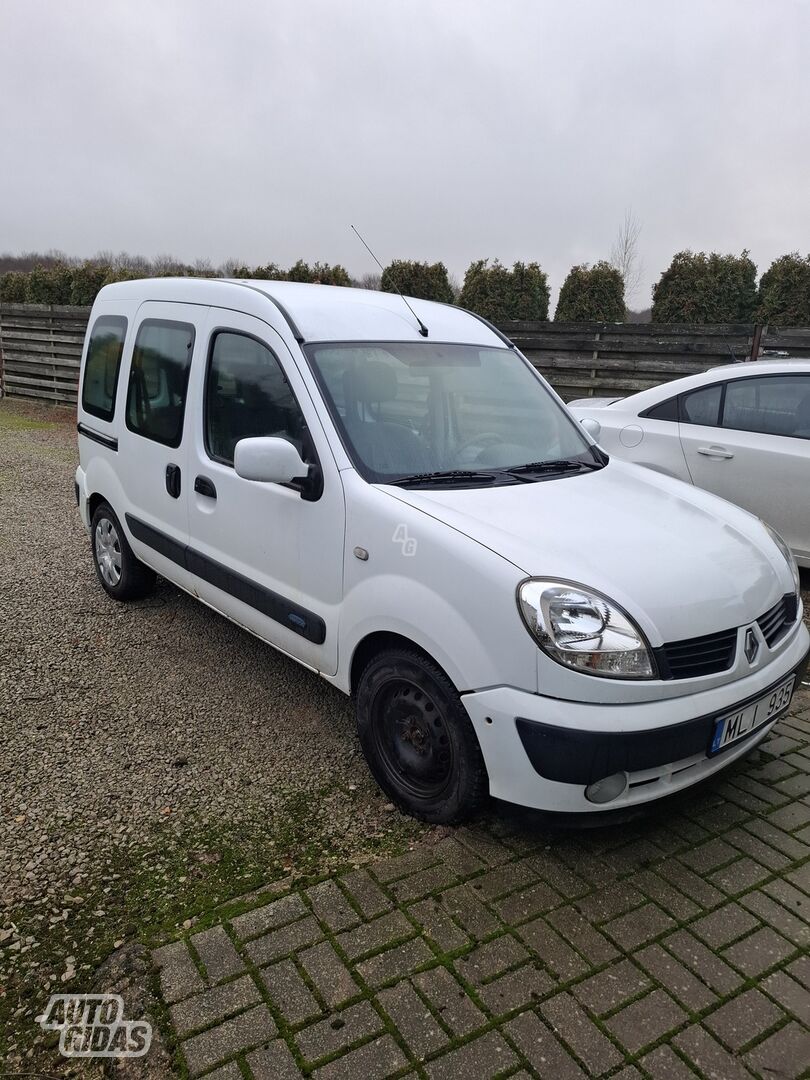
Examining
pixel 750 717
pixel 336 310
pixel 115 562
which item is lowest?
pixel 115 562

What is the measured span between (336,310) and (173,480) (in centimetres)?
128

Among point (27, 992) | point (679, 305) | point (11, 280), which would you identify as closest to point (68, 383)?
point (11, 280)

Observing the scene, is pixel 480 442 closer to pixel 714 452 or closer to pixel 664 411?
pixel 714 452

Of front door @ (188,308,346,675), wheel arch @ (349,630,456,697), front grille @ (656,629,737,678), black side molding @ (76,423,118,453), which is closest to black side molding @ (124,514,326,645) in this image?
front door @ (188,308,346,675)

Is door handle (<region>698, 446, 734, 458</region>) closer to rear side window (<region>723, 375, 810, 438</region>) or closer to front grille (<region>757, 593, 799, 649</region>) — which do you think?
rear side window (<region>723, 375, 810, 438</region>)

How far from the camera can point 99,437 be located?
502 centimetres

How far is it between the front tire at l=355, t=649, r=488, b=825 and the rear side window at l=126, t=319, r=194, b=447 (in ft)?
6.22

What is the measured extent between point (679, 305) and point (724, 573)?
11528 millimetres

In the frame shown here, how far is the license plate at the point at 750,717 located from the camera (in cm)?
259

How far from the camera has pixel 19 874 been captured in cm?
266

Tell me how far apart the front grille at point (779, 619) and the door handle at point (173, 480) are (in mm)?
2835

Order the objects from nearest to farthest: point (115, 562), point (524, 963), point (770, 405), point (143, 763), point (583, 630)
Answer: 1. point (524, 963)
2. point (583, 630)
3. point (143, 763)
4. point (115, 562)
5. point (770, 405)

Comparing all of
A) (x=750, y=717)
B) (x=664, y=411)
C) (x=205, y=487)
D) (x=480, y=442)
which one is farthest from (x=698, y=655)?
(x=664, y=411)

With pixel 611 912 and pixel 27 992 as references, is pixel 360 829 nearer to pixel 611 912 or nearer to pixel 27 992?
pixel 611 912
